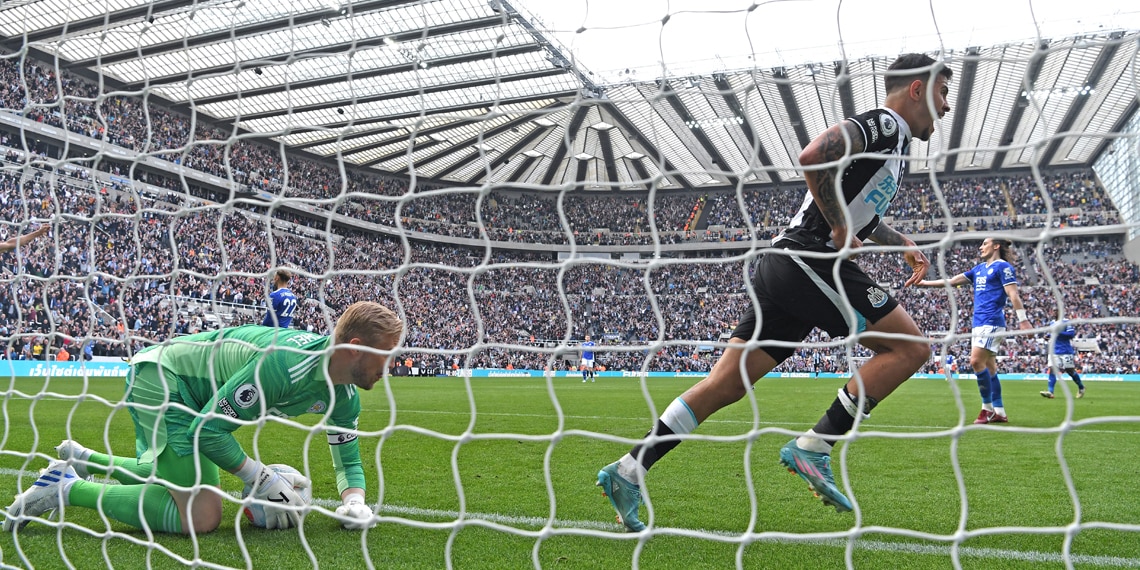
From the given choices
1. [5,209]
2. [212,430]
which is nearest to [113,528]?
[212,430]

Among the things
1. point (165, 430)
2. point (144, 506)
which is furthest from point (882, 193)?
point (144, 506)

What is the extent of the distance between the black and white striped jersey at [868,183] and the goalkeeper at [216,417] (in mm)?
1593

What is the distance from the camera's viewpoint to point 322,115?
26172 millimetres

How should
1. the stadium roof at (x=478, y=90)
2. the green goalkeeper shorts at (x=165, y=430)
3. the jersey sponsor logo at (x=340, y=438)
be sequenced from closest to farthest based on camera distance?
1. the green goalkeeper shorts at (x=165, y=430)
2. the jersey sponsor logo at (x=340, y=438)
3. the stadium roof at (x=478, y=90)

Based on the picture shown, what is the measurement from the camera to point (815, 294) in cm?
281

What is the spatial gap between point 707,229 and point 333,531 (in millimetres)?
37461

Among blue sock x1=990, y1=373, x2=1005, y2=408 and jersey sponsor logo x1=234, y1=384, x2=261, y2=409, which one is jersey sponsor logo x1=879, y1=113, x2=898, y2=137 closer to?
jersey sponsor logo x1=234, y1=384, x2=261, y2=409

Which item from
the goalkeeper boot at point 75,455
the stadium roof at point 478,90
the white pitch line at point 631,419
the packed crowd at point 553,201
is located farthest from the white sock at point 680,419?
the packed crowd at point 553,201

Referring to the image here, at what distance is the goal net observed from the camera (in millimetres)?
2602

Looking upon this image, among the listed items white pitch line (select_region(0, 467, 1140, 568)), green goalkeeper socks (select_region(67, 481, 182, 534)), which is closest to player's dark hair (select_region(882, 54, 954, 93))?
white pitch line (select_region(0, 467, 1140, 568))

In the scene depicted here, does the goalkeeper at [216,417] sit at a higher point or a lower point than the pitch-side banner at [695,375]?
higher

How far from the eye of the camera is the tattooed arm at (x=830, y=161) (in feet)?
8.06

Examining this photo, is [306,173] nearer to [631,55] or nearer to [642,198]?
[642,198]

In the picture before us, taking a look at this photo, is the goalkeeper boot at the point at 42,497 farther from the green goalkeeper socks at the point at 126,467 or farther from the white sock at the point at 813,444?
the white sock at the point at 813,444
